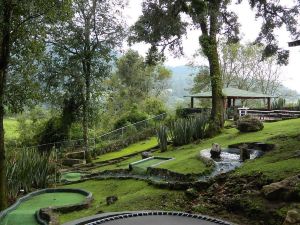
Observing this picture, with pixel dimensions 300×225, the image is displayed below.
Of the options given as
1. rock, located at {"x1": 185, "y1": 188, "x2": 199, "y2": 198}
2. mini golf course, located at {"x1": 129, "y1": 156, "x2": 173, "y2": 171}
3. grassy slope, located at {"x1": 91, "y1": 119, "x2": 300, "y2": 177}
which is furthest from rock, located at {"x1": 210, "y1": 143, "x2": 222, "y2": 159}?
rock, located at {"x1": 185, "y1": 188, "x2": 199, "y2": 198}

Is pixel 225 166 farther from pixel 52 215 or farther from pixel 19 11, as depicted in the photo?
pixel 19 11

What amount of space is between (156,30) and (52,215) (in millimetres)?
10070

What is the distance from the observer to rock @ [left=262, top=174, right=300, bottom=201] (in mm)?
5250

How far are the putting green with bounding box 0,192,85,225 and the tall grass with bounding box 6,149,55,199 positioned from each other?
74 centimetres

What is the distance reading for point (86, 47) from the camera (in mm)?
16969

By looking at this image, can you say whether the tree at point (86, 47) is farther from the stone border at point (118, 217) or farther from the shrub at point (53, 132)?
the stone border at point (118, 217)

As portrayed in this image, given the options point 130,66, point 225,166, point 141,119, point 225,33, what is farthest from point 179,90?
point 225,166

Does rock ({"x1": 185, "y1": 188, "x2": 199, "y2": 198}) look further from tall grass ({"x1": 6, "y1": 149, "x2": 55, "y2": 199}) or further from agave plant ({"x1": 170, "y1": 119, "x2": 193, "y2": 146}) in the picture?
agave plant ({"x1": 170, "y1": 119, "x2": 193, "y2": 146})

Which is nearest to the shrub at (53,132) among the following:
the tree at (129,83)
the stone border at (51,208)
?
the stone border at (51,208)

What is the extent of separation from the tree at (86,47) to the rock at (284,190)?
12392 mm

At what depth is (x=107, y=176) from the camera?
1184 cm

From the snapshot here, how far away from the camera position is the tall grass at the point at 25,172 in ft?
29.9

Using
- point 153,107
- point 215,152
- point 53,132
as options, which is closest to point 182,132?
point 215,152

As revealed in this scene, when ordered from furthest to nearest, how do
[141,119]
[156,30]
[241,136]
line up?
1. [141,119]
2. [156,30]
3. [241,136]
